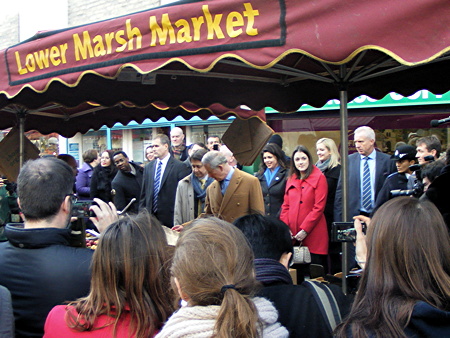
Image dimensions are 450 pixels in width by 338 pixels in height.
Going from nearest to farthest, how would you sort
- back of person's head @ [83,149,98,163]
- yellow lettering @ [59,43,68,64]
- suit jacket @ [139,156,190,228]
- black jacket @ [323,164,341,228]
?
yellow lettering @ [59,43,68,64] → black jacket @ [323,164,341,228] → suit jacket @ [139,156,190,228] → back of person's head @ [83,149,98,163]

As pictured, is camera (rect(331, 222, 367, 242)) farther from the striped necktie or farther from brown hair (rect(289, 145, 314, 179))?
the striped necktie

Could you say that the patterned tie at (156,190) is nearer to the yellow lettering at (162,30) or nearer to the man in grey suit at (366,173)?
the man in grey suit at (366,173)

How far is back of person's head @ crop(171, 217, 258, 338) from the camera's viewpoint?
1.42m

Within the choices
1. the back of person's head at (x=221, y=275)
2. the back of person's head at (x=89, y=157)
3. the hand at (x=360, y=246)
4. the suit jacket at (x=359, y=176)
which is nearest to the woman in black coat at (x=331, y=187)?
the suit jacket at (x=359, y=176)

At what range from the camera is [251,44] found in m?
2.49

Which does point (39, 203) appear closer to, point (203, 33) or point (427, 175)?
point (203, 33)

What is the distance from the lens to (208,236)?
1.61 meters

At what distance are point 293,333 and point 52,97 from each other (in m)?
4.02

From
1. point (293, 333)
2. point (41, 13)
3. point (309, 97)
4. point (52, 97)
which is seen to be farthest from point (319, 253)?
point (41, 13)

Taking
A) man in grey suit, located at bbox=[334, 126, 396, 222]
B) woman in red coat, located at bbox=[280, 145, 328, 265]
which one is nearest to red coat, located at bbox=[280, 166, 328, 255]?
woman in red coat, located at bbox=[280, 145, 328, 265]

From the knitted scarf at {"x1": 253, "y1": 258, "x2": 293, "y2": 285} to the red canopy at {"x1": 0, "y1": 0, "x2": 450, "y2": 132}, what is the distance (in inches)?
39.6

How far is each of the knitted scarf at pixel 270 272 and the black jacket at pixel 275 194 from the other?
13.1 ft

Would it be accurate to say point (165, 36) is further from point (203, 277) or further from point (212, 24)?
point (203, 277)

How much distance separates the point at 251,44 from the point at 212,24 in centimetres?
27
